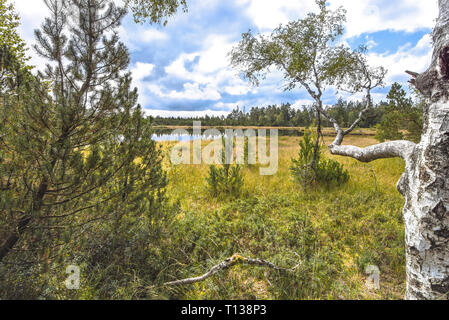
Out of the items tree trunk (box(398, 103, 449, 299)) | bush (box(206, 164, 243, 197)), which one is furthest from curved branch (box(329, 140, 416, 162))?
bush (box(206, 164, 243, 197))

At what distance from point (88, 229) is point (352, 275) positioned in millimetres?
3684

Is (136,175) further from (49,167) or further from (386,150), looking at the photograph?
(386,150)

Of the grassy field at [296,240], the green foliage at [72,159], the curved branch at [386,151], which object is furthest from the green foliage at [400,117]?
the green foliage at [72,159]

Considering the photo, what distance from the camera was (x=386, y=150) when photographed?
2342mm

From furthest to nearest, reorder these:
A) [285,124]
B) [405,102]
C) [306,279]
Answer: [285,124], [405,102], [306,279]

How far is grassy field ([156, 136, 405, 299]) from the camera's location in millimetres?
2182

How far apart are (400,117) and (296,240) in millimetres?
10080

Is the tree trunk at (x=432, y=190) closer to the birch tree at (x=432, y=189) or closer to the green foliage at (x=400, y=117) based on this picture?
the birch tree at (x=432, y=189)

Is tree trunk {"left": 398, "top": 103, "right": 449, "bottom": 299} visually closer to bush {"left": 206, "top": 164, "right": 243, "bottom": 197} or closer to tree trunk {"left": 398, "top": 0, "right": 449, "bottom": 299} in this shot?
tree trunk {"left": 398, "top": 0, "right": 449, "bottom": 299}

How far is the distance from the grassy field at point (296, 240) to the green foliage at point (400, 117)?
18.2 ft

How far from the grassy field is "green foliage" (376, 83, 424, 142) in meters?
5.54

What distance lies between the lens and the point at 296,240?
314 centimetres

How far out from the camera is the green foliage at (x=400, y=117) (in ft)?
28.3

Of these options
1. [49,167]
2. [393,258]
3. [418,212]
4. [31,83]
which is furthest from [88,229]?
[393,258]
